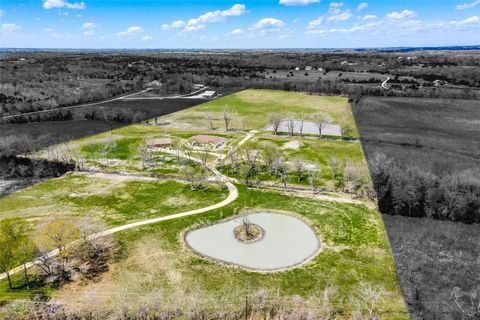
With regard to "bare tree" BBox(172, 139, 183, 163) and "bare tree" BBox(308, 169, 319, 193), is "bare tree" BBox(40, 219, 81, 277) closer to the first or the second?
"bare tree" BBox(172, 139, 183, 163)

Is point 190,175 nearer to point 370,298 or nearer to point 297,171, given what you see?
point 297,171

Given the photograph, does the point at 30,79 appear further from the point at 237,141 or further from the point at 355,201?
the point at 355,201

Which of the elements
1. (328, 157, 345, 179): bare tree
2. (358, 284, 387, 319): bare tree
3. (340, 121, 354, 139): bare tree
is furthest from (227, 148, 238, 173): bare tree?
(358, 284, 387, 319): bare tree

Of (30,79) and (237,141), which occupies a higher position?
(30,79)

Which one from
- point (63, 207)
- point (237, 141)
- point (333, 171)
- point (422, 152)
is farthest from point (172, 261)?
point (422, 152)

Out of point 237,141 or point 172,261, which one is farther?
point 237,141

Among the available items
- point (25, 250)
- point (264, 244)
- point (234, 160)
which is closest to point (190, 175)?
point (234, 160)
